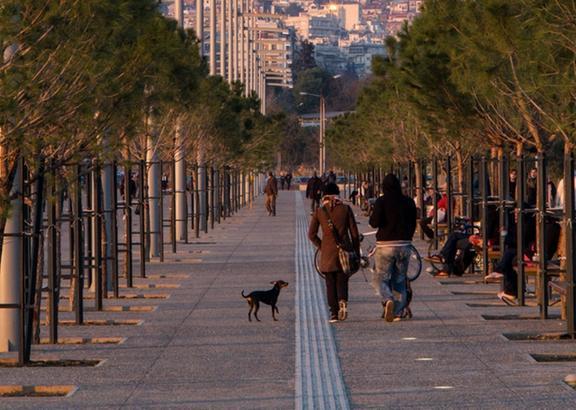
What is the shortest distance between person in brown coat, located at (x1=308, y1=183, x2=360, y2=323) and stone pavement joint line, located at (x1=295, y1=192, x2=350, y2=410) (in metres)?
0.29

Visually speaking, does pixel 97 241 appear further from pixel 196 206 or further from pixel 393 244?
pixel 196 206

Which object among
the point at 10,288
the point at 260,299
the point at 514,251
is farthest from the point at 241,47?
the point at 10,288

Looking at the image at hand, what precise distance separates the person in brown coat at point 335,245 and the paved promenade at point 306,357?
0.27 meters

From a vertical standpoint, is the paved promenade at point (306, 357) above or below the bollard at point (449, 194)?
below

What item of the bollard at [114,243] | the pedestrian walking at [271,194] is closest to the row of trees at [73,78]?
the bollard at [114,243]

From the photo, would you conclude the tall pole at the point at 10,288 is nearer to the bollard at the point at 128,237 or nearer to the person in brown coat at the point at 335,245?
the person in brown coat at the point at 335,245

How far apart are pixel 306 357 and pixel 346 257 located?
4.22 m

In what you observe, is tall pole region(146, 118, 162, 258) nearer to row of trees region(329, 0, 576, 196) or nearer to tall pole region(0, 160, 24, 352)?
row of trees region(329, 0, 576, 196)

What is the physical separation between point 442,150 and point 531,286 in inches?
879

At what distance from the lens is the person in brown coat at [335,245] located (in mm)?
20594

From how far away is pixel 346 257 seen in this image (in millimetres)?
20781

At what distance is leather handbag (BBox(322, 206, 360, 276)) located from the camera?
816 inches

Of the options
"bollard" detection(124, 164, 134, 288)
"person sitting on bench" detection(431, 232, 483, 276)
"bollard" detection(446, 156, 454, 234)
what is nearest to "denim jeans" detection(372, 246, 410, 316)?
"bollard" detection(124, 164, 134, 288)

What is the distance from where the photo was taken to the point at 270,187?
6919cm
